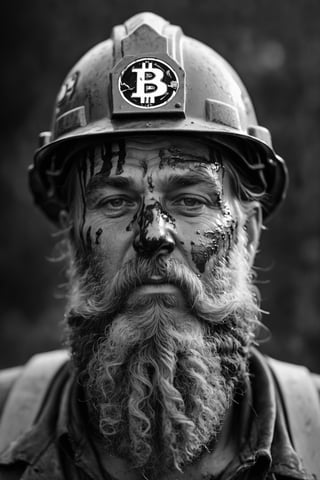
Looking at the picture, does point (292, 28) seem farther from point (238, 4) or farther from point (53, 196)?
point (53, 196)

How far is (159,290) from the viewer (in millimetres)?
2596

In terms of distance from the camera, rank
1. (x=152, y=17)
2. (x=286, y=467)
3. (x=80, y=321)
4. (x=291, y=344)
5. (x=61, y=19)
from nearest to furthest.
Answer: (x=286, y=467)
(x=80, y=321)
(x=152, y=17)
(x=291, y=344)
(x=61, y=19)

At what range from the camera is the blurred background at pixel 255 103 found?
5840 mm

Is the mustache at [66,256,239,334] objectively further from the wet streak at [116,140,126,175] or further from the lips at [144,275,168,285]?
the wet streak at [116,140,126,175]

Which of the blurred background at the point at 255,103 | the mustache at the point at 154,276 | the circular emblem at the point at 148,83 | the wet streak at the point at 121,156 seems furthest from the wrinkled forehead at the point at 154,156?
the blurred background at the point at 255,103

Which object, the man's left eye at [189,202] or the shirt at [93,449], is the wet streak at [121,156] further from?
the shirt at [93,449]

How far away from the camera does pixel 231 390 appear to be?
Result: 9.14 ft

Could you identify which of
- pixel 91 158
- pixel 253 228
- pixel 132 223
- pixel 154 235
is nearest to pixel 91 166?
pixel 91 158

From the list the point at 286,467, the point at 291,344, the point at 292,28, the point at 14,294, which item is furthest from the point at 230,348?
the point at 292,28

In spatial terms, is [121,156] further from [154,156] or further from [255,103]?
[255,103]

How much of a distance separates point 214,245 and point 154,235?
24cm

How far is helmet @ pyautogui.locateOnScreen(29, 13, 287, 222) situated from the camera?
8.89ft

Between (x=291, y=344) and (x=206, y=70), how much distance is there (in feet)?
10.6

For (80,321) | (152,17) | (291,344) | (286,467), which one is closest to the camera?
(286,467)
